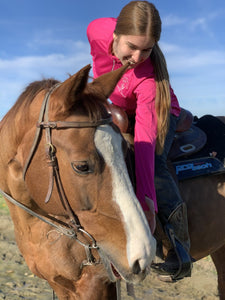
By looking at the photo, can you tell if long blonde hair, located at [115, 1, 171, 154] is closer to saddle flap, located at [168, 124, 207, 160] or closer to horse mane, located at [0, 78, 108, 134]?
saddle flap, located at [168, 124, 207, 160]

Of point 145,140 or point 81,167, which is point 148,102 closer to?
point 145,140

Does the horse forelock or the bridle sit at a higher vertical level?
the horse forelock

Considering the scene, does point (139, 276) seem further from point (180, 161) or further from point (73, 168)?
point (180, 161)

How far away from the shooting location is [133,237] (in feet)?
6.01

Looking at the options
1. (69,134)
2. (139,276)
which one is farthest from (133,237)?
(69,134)

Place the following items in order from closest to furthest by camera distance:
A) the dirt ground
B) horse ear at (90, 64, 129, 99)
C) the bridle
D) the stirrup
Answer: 1. the bridle
2. horse ear at (90, 64, 129, 99)
3. the stirrup
4. the dirt ground

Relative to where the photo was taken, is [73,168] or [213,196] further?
[213,196]

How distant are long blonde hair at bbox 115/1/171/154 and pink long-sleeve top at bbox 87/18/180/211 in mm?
50

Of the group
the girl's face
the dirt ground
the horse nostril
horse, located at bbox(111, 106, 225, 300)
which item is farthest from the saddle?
the dirt ground

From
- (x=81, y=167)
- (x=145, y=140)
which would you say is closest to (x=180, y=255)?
(x=145, y=140)

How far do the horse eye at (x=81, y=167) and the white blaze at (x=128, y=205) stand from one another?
0.12 metres

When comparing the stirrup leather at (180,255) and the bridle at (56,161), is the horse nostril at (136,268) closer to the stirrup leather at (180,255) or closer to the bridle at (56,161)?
the bridle at (56,161)

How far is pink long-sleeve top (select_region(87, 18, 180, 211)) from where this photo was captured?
7.77 feet

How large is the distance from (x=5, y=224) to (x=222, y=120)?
537cm
